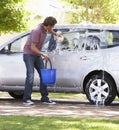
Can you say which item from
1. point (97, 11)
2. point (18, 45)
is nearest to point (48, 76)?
point (18, 45)

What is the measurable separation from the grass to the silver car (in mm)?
2396

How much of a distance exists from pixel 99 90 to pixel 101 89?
50 millimetres

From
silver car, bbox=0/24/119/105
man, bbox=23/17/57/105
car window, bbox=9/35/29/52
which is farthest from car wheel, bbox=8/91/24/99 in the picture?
man, bbox=23/17/57/105

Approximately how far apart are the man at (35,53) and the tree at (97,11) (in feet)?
53.1

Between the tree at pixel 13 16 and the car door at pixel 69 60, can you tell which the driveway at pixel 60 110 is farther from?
the tree at pixel 13 16

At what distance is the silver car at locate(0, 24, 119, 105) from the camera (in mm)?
11172

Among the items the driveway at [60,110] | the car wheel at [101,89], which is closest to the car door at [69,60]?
the car wheel at [101,89]

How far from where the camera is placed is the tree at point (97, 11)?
89.6 ft

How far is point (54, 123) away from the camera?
8297 mm

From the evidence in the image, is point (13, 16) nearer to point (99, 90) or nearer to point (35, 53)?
point (35, 53)

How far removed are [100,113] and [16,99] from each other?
11.5 feet

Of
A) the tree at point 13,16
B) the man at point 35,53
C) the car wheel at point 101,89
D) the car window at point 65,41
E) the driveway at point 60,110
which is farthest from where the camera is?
the tree at point 13,16

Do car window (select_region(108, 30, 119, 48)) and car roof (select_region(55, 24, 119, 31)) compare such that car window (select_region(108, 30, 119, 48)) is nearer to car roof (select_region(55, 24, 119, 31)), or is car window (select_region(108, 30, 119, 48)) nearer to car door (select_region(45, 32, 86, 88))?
car roof (select_region(55, 24, 119, 31))

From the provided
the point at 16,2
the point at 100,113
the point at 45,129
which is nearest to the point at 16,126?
the point at 45,129
